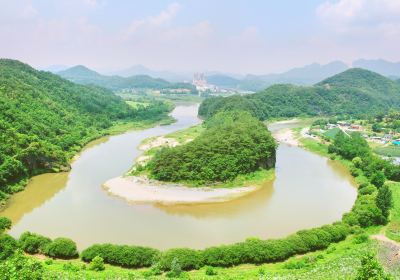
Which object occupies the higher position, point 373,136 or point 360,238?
point 373,136

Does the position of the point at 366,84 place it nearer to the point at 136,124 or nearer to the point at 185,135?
the point at 136,124

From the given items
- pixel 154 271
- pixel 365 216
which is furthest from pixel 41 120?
pixel 365 216

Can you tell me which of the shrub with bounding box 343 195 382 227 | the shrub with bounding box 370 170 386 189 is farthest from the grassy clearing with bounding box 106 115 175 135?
the shrub with bounding box 343 195 382 227

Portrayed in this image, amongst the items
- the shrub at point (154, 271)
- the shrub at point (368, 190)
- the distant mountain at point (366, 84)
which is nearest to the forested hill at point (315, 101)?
the distant mountain at point (366, 84)

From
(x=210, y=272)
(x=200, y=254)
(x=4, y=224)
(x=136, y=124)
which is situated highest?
(x=136, y=124)

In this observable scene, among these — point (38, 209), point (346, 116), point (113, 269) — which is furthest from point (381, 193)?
point (346, 116)

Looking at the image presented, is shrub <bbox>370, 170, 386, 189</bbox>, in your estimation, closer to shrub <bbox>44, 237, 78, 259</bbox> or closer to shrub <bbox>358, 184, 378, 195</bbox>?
shrub <bbox>358, 184, 378, 195</bbox>
